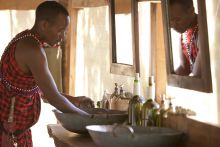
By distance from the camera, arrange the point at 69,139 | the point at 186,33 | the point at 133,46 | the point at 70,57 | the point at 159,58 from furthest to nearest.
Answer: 1. the point at 70,57
2. the point at 133,46
3. the point at 159,58
4. the point at 69,139
5. the point at 186,33

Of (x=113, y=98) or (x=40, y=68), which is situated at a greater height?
(x=40, y=68)

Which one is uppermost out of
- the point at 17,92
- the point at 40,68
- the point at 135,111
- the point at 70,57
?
the point at 70,57

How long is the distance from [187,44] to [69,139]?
789mm

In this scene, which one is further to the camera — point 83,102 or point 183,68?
point 83,102

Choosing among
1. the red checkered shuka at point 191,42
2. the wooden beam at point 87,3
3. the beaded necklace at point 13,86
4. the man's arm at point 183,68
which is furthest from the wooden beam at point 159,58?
the wooden beam at point 87,3

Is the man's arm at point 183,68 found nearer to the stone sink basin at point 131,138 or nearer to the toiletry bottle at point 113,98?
the stone sink basin at point 131,138

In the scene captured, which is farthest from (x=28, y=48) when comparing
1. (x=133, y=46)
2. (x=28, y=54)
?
(x=133, y=46)

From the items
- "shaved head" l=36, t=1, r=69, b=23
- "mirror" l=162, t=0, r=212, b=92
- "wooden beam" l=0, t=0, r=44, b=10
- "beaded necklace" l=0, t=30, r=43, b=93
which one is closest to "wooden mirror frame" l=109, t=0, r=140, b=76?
"mirror" l=162, t=0, r=212, b=92

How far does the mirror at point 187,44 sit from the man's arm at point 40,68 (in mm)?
597

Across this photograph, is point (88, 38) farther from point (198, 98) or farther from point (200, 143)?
point (200, 143)

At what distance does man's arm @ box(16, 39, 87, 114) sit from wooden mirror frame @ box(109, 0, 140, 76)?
638mm

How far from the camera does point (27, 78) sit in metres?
2.71

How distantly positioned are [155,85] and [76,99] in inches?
19.5

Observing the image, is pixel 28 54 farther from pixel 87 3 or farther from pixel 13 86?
pixel 87 3
